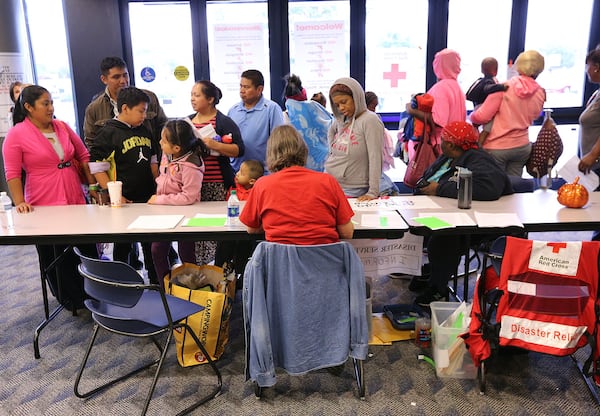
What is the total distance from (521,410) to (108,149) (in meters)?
2.43

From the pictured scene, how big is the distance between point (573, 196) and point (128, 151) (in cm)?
241

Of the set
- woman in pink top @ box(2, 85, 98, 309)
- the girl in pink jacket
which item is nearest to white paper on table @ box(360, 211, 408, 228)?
the girl in pink jacket

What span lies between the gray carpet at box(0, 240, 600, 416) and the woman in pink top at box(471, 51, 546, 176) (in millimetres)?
1764

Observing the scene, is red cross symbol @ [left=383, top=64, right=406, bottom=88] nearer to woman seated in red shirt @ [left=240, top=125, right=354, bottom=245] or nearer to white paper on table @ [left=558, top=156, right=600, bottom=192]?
white paper on table @ [left=558, top=156, right=600, bottom=192]

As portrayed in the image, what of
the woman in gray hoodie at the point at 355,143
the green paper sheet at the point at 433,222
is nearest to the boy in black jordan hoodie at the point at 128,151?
the woman in gray hoodie at the point at 355,143

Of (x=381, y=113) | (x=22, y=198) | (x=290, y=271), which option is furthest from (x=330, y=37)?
(x=290, y=271)

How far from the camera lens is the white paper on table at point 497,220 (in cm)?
231

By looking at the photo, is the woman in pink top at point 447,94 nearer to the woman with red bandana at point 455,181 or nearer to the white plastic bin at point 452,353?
the woman with red bandana at point 455,181

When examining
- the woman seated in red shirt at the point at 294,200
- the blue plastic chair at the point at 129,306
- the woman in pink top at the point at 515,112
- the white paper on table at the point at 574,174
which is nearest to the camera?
the blue plastic chair at the point at 129,306

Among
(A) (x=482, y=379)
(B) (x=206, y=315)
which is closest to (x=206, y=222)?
(B) (x=206, y=315)

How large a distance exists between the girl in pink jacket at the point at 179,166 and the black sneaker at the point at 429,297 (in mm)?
1431

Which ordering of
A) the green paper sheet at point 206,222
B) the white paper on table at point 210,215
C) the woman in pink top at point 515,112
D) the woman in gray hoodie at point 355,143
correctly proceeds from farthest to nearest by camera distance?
the woman in pink top at point 515,112, the woman in gray hoodie at point 355,143, the white paper on table at point 210,215, the green paper sheet at point 206,222

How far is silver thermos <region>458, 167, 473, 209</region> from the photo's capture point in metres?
2.59

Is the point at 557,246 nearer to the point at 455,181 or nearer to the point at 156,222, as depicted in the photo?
the point at 455,181
